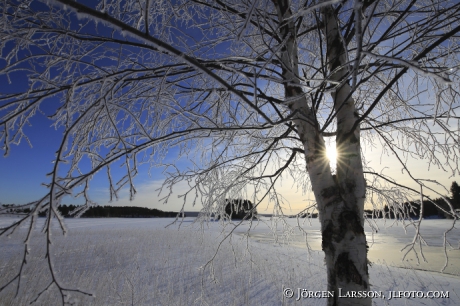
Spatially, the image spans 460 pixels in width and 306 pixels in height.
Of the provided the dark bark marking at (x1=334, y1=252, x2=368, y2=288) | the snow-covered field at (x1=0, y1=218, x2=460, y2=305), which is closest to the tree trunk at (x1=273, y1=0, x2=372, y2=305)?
the dark bark marking at (x1=334, y1=252, x2=368, y2=288)

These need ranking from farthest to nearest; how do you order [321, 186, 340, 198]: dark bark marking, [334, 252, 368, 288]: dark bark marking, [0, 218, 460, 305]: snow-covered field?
1. [0, 218, 460, 305]: snow-covered field
2. [321, 186, 340, 198]: dark bark marking
3. [334, 252, 368, 288]: dark bark marking

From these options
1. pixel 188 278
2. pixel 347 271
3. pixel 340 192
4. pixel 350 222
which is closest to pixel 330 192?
pixel 340 192

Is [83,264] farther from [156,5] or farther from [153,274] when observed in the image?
[156,5]

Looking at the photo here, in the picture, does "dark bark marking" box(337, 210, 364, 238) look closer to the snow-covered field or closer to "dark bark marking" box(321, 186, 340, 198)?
"dark bark marking" box(321, 186, 340, 198)

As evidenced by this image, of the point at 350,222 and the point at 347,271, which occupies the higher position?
the point at 350,222

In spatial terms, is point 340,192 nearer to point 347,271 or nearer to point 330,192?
point 330,192

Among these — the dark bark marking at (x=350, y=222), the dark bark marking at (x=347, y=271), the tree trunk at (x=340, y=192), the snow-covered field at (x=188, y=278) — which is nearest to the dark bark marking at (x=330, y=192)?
the tree trunk at (x=340, y=192)

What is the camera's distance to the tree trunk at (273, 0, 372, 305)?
1536mm

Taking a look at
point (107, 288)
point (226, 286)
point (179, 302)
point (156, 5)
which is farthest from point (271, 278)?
point (156, 5)

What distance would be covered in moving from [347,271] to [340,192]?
0.51 meters

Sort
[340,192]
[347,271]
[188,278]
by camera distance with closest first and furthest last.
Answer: [347,271] → [340,192] → [188,278]

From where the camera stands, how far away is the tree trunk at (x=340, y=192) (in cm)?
154

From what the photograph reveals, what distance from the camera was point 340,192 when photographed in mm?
1717

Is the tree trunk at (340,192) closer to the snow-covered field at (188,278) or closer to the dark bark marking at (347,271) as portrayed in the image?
the dark bark marking at (347,271)
